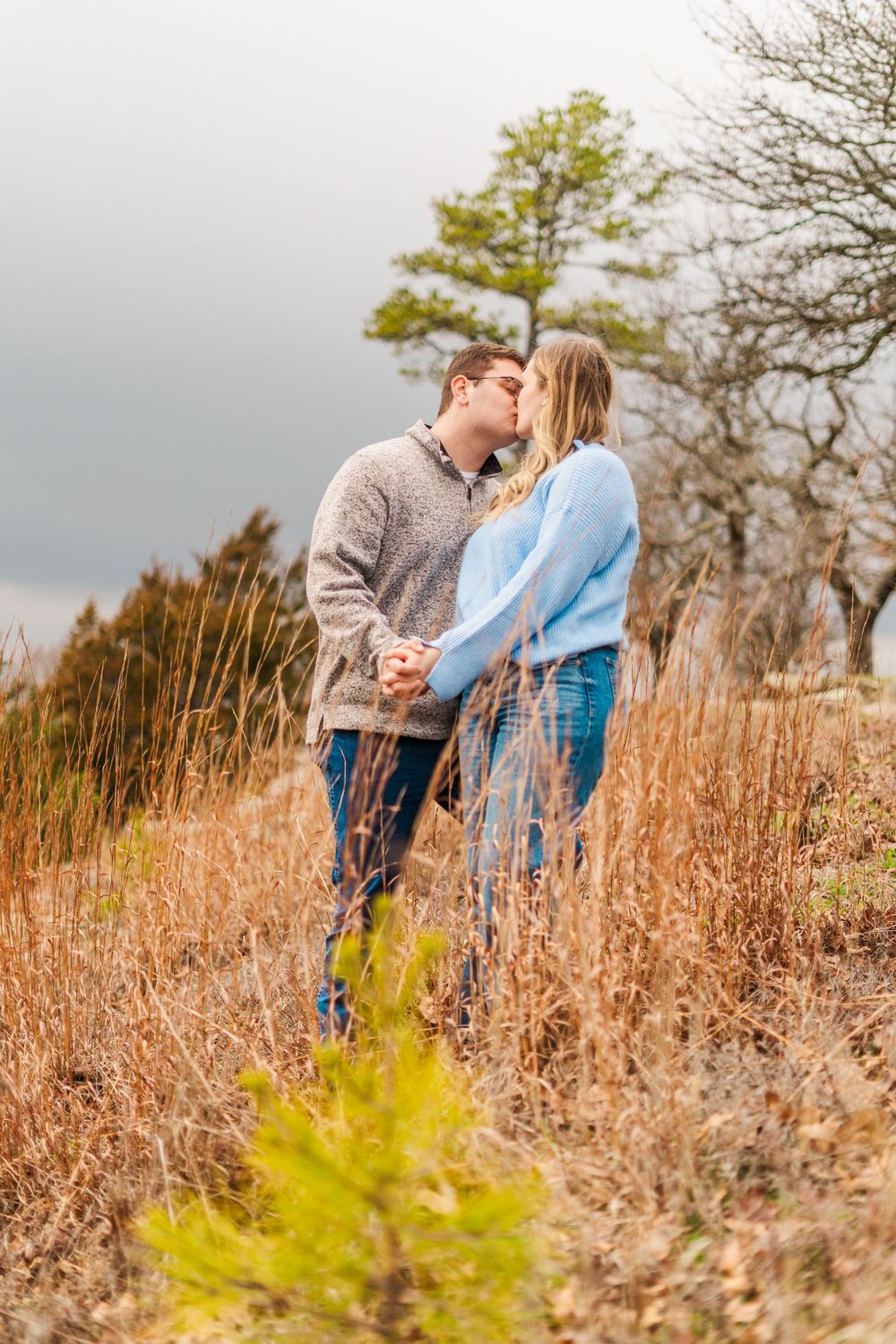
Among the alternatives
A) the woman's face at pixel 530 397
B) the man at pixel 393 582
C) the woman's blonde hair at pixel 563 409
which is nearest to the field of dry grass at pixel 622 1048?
the man at pixel 393 582

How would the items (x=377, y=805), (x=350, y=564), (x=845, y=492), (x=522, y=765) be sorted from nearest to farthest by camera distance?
(x=522, y=765) < (x=377, y=805) < (x=350, y=564) < (x=845, y=492)

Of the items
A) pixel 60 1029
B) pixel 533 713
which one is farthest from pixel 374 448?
pixel 60 1029

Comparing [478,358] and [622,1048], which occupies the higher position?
[478,358]

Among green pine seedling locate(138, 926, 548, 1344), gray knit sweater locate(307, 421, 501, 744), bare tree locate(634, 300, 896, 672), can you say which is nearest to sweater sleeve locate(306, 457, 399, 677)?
gray knit sweater locate(307, 421, 501, 744)

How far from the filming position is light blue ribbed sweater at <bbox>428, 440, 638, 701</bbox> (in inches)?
88.4

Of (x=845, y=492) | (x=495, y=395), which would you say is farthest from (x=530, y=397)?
(x=845, y=492)

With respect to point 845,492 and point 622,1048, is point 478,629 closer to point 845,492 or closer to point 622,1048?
point 622,1048

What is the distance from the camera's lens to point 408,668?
2336 mm

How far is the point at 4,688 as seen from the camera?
2910mm

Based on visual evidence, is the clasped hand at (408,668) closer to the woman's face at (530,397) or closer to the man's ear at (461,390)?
the woman's face at (530,397)

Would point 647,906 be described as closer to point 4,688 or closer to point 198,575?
point 198,575

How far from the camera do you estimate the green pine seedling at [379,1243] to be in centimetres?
141

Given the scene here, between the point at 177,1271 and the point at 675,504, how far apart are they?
18.1 metres

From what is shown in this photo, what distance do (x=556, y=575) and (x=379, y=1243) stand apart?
4.19 feet
